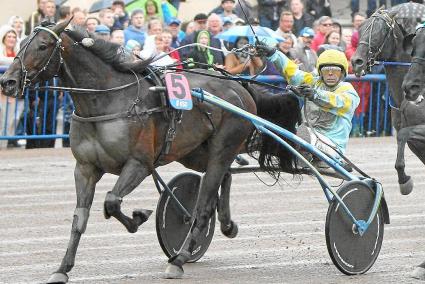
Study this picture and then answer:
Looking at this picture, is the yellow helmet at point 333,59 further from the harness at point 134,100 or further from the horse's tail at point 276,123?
the harness at point 134,100

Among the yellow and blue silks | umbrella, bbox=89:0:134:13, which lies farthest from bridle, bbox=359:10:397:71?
umbrella, bbox=89:0:134:13

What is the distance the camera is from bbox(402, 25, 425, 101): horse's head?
10086 mm

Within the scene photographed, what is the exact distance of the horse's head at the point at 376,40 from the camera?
1262cm

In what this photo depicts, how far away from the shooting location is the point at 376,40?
1266 cm

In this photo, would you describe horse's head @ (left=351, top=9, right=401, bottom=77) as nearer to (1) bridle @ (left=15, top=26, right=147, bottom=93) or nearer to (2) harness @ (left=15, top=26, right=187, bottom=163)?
(2) harness @ (left=15, top=26, right=187, bottom=163)

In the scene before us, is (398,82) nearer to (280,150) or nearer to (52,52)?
(280,150)

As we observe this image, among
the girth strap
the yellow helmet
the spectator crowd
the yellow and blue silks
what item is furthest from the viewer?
the spectator crowd

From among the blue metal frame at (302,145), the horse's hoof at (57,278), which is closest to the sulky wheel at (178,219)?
the blue metal frame at (302,145)

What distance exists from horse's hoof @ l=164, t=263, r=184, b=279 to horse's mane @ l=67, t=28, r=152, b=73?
1.38 m

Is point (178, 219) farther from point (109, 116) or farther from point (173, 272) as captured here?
point (109, 116)

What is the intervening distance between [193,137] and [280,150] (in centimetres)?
95

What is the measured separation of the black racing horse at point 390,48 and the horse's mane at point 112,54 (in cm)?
317

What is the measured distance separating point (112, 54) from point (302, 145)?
1.51 m

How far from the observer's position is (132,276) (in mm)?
9914
